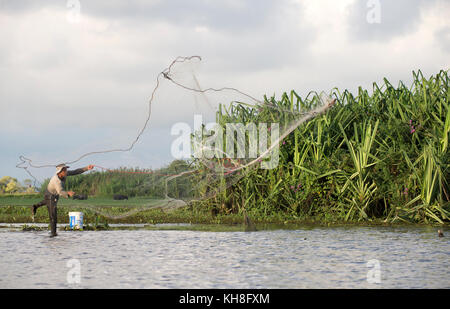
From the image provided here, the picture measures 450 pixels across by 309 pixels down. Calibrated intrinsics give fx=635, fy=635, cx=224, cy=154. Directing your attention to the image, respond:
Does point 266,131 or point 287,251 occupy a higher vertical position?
point 266,131

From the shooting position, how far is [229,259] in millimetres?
11477

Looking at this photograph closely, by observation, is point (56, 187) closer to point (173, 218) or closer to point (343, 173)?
point (173, 218)

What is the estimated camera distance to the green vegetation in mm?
16938

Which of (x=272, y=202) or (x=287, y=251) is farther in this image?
(x=272, y=202)

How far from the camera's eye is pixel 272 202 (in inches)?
758

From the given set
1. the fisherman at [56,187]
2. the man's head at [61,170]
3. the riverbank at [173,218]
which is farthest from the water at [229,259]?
the man's head at [61,170]

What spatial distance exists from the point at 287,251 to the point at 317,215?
6404mm

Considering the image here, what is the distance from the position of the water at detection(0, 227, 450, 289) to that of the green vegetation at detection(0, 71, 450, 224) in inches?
62.4

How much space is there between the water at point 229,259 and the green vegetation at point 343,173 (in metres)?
1.59
